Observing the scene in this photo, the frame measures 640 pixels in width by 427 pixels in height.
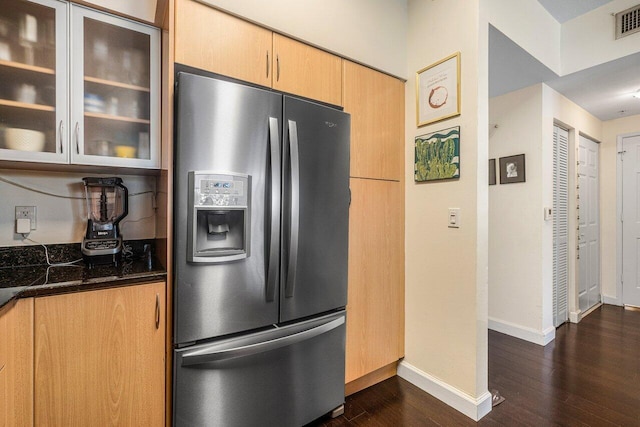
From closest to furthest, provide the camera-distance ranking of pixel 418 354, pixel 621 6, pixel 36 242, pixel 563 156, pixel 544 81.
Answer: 1. pixel 36 242
2. pixel 418 354
3. pixel 621 6
4. pixel 544 81
5. pixel 563 156

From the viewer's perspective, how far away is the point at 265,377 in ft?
4.62

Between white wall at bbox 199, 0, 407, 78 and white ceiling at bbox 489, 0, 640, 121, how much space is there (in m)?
0.65

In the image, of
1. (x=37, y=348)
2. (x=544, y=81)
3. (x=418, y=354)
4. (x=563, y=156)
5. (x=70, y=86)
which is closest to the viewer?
(x=37, y=348)

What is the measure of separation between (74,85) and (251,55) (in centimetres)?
86

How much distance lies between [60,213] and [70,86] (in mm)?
705

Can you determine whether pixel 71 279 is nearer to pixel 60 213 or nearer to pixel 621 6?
pixel 60 213

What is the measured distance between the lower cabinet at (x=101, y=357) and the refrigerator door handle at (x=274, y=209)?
475 millimetres

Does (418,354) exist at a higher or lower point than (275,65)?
lower

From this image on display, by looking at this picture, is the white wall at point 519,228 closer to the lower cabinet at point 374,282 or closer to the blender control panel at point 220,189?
the lower cabinet at point 374,282

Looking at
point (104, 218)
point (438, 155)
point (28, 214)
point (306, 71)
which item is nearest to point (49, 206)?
point (28, 214)

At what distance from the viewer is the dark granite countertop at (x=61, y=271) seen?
42.4 inches

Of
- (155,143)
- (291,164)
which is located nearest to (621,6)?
(291,164)

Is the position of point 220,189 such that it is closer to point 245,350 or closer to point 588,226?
point 245,350

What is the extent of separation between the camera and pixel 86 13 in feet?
4.65
